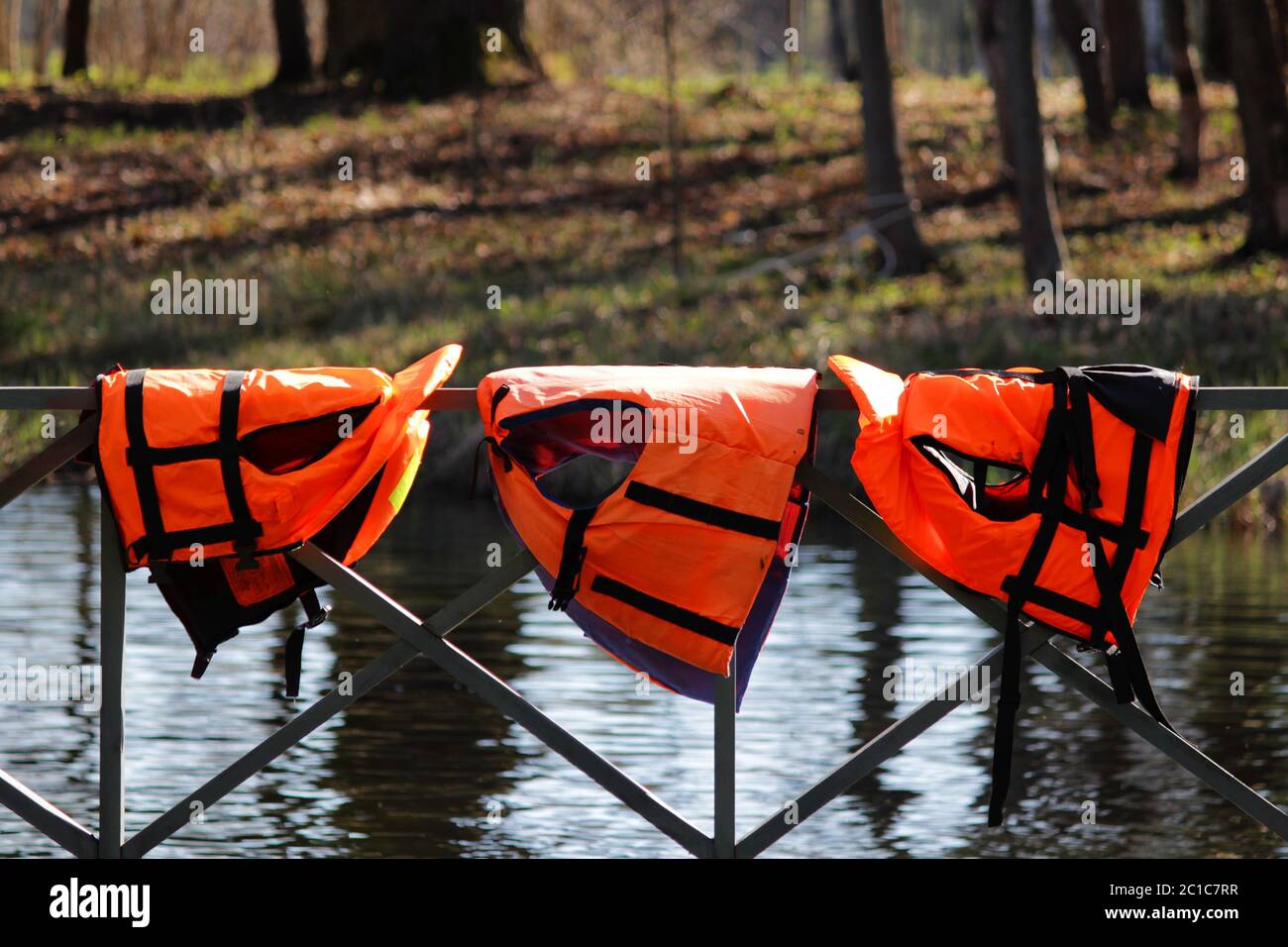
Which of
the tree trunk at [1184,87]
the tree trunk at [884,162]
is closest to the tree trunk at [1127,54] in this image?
the tree trunk at [1184,87]

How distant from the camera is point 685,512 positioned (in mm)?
4445

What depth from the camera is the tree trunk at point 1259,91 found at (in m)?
21.8

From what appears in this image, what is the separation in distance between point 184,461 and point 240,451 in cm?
13

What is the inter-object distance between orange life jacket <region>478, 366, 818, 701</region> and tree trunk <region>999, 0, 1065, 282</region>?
62.2 feet

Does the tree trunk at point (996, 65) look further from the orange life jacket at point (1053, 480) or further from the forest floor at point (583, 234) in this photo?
the orange life jacket at point (1053, 480)

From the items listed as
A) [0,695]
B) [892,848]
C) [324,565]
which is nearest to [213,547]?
[324,565]

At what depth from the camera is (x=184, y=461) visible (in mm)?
4551

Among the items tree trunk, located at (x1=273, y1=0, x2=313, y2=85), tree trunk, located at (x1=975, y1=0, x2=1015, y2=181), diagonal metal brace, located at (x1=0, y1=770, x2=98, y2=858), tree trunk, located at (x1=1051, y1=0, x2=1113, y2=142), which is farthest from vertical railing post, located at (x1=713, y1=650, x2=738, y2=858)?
tree trunk, located at (x1=273, y1=0, x2=313, y2=85)

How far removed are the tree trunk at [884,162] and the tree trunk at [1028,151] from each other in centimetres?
232

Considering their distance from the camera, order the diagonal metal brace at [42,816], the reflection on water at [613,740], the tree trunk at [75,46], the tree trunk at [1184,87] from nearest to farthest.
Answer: the diagonal metal brace at [42,816]
the reflection on water at [613,740]
the tree trunk at [1184,87]
the tree trunk at [75,46]

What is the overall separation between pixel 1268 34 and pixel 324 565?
1953cm

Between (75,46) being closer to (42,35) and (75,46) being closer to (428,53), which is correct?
(42,35)
